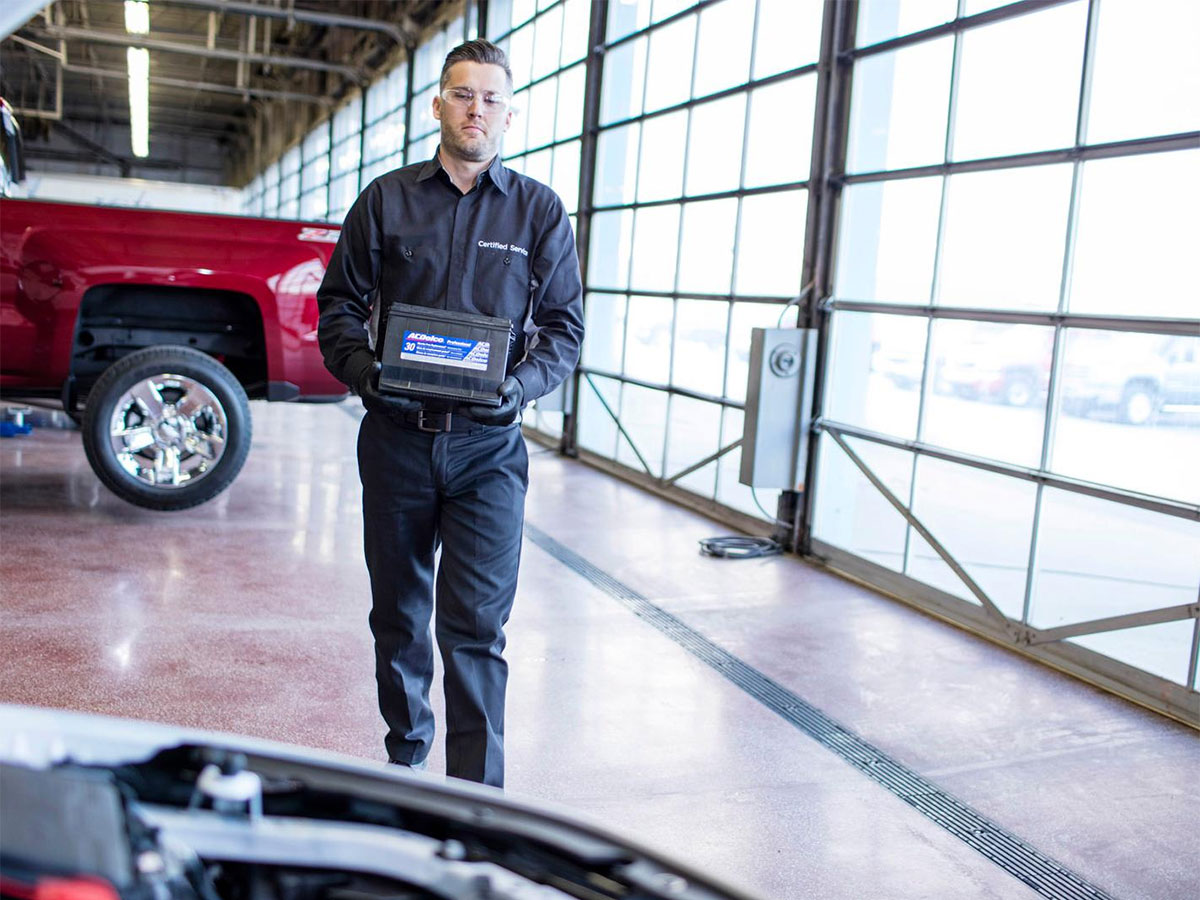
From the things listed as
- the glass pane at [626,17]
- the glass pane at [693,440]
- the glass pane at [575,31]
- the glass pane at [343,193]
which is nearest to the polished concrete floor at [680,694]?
the glass pane at [693,440]

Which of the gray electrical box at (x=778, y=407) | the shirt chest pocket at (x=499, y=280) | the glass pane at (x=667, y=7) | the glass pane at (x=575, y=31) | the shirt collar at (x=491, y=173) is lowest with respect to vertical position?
the gray electrical box at (x=778, y=407)

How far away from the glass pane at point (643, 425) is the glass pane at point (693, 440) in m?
0.17

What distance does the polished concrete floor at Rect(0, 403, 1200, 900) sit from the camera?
318cm

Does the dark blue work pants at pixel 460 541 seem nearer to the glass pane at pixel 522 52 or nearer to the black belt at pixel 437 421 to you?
the black belt at pixel 437 421

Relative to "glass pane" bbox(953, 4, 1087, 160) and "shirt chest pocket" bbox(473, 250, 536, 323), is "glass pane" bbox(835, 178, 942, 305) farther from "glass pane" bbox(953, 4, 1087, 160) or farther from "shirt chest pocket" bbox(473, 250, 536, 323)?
"shirt chest pocket" bbox(473, 250, 536, 323)

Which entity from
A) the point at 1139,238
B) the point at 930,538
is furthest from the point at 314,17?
the point at 1139,238

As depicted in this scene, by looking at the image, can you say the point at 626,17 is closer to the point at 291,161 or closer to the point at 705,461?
the point at 705,461

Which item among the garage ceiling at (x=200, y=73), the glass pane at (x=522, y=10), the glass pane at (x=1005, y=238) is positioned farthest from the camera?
the garage ceiling at (x=200, y=73)

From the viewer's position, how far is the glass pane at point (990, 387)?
5.77 meters

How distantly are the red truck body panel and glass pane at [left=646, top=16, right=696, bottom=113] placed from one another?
341 cm

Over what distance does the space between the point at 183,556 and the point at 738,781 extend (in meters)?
3.37

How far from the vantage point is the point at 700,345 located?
8141mm

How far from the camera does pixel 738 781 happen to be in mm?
3508

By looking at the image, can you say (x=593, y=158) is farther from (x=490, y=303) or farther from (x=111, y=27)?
(x=111, y=27)
